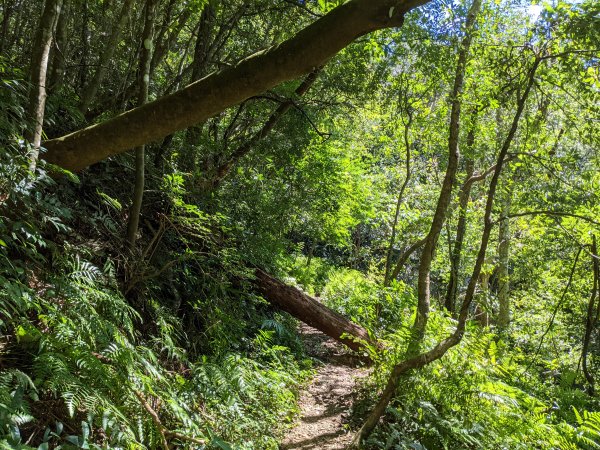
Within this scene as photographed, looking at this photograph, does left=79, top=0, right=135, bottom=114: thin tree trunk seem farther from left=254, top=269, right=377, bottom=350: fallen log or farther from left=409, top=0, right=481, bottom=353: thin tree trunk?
left=409, top=0, right=481, bottom=353: thin tree trunk

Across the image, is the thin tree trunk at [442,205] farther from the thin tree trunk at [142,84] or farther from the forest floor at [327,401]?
the thin tree trunk at [142,84]

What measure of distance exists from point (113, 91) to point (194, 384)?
4367mm

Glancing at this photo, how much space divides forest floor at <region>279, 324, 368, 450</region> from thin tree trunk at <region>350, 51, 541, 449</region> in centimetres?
40

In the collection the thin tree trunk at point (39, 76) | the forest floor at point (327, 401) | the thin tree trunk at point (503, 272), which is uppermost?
the thin tree trunk at point (503, 272)

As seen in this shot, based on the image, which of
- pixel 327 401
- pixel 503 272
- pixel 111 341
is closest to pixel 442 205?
pixel 327 401

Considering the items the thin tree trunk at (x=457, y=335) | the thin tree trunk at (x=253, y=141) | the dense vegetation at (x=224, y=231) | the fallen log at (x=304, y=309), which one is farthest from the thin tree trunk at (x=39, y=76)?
the fallen log at (x=304, y=309)

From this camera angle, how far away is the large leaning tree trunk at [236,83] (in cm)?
341

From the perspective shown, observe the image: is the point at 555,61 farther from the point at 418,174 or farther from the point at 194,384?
the point at 418,174

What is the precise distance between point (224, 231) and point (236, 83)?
2.71 meters

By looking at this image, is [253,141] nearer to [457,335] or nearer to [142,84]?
[142,84]

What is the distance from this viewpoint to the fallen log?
810 cm

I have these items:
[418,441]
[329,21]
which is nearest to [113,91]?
[329,21]

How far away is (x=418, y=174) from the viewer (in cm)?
1728

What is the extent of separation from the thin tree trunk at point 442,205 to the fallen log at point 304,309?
6.83 feet
